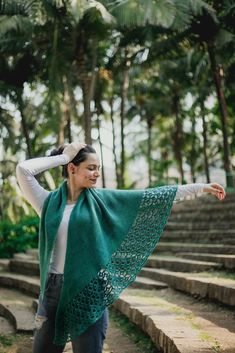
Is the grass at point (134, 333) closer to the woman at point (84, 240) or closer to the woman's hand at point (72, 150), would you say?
Result: the woman at point (84, 240)

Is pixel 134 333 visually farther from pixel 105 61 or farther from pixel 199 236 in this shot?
pixel 105 61

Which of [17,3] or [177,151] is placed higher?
[17,3]

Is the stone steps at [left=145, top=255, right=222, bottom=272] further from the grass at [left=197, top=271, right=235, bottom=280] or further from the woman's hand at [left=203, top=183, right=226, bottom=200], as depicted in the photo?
the woman's hand at [left=203, top=183, right=226, bottom=200]

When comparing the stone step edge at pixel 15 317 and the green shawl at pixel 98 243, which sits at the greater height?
the green shawl at pixel 98 243

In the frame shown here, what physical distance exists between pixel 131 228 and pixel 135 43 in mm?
12710

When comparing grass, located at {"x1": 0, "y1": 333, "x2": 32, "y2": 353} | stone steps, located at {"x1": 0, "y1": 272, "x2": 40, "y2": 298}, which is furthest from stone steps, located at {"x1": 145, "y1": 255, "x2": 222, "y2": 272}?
grass, located at {"x1": 0, "y1": 333, "x2": 32, "y2": 353}

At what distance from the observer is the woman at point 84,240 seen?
2748mm

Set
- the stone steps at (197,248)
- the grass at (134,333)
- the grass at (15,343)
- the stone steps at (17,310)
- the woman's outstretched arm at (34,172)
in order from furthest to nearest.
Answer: the stone steps at (197,248), the stone steps at (17,310), the grass at (15,343), the grass at (134,333), the woman's outstretched arm at (34,172)

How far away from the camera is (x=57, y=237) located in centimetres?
282

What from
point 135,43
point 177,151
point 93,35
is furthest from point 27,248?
point 177,151

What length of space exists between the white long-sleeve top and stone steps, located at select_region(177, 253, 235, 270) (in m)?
3.48

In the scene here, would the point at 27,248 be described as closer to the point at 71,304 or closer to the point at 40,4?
the point at 40,4

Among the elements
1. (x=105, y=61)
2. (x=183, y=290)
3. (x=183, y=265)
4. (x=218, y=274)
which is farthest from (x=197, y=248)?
(x=105, y=61)

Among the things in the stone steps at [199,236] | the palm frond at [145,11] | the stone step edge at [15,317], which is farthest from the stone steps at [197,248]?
the palm frond at [145,11]
